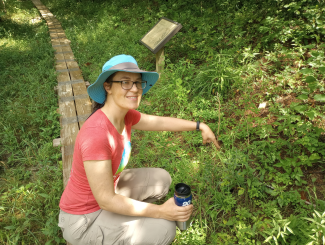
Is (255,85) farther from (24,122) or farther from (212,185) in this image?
(24,122)

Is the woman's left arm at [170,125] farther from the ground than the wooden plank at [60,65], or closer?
farther from the ground

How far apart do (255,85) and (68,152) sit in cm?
320

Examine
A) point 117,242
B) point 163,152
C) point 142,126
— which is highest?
point 142,126

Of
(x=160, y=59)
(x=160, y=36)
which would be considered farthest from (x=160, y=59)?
(x=160, y=36)

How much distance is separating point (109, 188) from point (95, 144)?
34cm

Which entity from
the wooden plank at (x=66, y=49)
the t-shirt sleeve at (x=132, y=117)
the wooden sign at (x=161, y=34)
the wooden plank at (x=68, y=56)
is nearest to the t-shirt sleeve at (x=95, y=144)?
the t-shirt sleeve at (x=132, y=117)

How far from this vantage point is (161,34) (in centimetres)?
439

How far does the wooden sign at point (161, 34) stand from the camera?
13.6ft

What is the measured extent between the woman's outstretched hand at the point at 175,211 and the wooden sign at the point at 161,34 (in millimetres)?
3299

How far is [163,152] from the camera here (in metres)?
3.33

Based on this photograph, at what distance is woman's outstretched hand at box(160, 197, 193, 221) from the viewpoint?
1659 mm

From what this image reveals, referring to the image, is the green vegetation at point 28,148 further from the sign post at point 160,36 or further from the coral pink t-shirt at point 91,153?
the sign post at point 160,36

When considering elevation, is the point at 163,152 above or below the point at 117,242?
below

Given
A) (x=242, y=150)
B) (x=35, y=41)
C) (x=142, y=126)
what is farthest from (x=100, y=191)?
(x=35, y=41)
